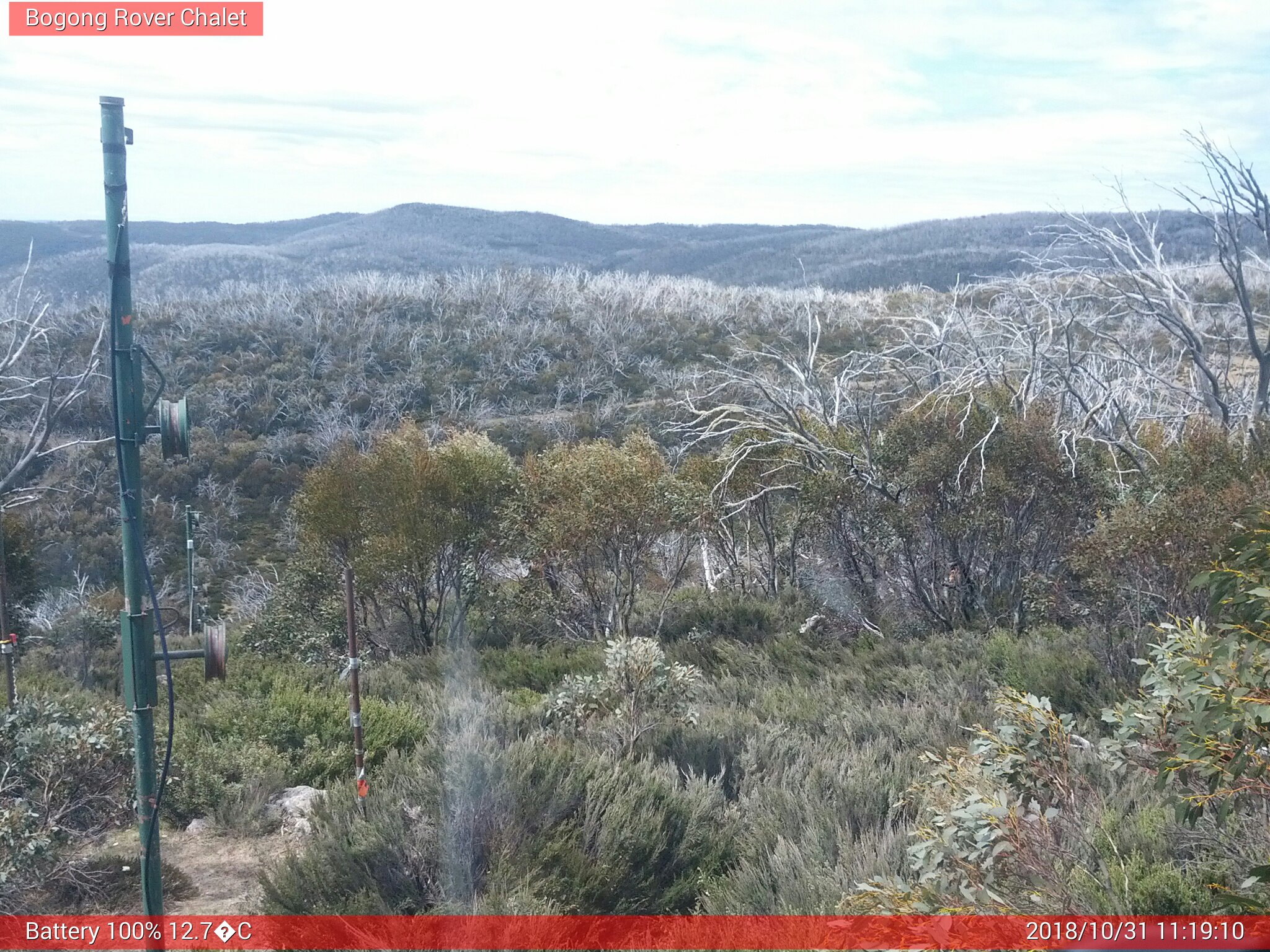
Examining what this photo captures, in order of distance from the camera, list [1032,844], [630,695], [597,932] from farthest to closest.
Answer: [630,695] < [597,932] < [1032,844]

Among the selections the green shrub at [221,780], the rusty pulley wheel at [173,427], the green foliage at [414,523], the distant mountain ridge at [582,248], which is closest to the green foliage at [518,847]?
the green shrub at [221,780]

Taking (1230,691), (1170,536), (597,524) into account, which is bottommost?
(597,524)

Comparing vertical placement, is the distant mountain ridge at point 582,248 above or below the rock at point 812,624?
above

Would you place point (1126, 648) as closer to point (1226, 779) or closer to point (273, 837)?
point (1226, 779)

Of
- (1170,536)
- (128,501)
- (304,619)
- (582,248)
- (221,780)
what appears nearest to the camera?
(128,501)

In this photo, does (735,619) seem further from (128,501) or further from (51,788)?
(128,501)

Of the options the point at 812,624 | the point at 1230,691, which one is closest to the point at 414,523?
the point at 812,624

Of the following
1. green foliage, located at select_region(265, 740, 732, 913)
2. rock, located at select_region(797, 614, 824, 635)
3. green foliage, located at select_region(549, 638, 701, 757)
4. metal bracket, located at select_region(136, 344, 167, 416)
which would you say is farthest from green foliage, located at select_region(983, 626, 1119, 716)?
metal bracket, located at select_region(136, 344, 167, 416)

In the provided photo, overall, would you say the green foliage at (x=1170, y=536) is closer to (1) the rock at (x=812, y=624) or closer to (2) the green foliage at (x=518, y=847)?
(1) the rock at (x=812, y=624)
